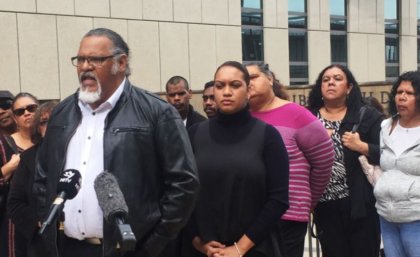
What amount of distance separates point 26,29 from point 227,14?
588 cm

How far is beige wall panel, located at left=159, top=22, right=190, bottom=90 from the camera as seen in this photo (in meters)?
16.0

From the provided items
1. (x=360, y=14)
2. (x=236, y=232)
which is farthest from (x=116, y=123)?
(x=360, y=14)

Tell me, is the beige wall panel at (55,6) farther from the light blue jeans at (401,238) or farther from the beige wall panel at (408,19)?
the beige wall panel at (408,19)

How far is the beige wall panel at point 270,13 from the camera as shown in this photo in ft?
61.7

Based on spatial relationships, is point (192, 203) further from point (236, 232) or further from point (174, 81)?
point (174, 81)

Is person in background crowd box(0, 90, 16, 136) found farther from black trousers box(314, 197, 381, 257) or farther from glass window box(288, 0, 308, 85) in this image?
glass window box(288, 0, 308, 85)

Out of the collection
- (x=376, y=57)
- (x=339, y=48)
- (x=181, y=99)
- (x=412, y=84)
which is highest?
(x=339, y=48)

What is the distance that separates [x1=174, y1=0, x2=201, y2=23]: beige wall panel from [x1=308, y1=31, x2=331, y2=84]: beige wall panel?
479 centimetres

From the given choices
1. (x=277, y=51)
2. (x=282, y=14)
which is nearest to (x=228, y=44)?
(x=277, y=51)

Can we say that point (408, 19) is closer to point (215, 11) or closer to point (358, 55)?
point (358, 55)

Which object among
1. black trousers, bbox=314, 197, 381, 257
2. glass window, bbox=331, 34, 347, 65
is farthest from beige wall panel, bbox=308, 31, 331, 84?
black trousers, bbox=314, 197, 381, 257

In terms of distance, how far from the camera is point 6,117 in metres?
6.27

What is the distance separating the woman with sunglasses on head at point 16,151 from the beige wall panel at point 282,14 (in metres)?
14.0

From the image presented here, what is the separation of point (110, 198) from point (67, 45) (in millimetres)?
12017
